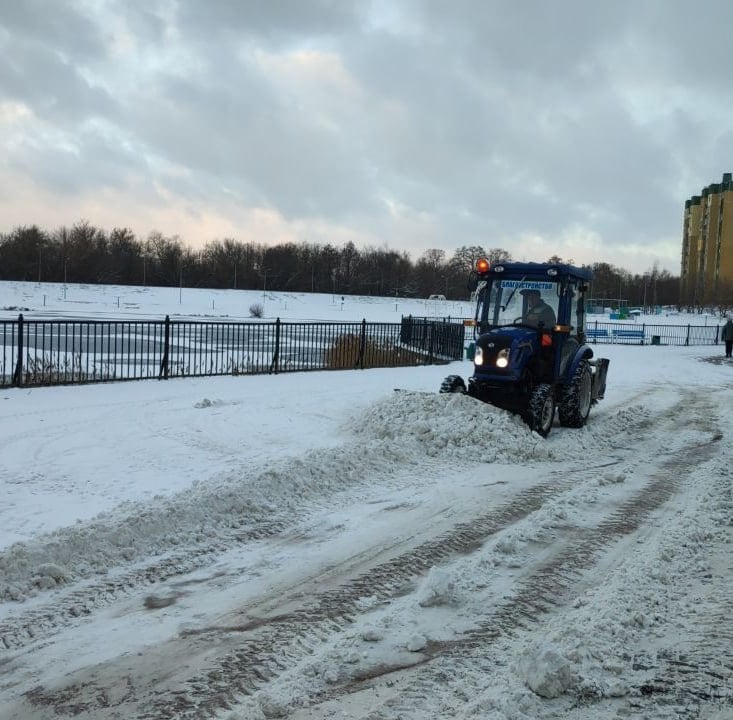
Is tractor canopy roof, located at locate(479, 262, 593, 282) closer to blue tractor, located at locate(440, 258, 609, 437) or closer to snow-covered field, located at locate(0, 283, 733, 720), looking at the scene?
blue tractor, located at locate(440, 258, 609, 437)

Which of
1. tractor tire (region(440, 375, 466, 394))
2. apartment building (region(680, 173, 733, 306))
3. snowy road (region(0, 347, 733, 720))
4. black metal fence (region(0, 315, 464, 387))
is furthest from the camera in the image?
apartment building (region(680, 173, 733, 306))

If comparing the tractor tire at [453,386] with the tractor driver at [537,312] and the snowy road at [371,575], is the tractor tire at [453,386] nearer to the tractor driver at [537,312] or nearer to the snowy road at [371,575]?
the snowy road at [371,575]

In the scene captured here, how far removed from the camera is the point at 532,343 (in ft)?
31.8

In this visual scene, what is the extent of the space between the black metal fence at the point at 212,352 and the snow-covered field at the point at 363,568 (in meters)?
3.66

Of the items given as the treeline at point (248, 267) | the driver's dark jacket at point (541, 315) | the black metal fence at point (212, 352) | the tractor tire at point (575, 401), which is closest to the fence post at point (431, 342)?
the black metal fence at point (212, 352)

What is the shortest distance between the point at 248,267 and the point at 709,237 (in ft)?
243

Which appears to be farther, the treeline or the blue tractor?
the treeline

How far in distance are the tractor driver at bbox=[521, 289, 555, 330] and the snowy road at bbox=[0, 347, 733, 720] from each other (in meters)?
1.88

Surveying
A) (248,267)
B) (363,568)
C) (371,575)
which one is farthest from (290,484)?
(248,267)

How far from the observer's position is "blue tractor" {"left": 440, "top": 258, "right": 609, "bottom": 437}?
9391 mm

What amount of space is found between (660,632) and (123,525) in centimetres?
372

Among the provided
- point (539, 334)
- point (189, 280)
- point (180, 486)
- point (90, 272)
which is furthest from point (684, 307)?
point (180, 486)

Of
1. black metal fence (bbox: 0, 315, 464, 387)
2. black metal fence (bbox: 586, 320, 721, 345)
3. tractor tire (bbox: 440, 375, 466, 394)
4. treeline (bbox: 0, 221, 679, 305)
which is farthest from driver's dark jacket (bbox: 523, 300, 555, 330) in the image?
treeline (bbox: 0, 221, 679, 305)

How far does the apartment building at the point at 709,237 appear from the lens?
10431 centimetres
